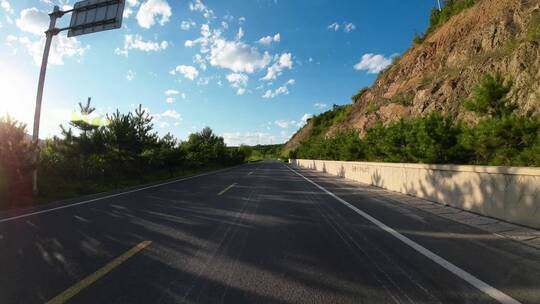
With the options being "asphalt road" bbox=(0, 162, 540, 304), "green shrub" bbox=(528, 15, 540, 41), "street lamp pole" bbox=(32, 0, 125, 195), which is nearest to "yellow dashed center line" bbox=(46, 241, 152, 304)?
"asphalt road" bbox=(0, 162, 540, 304)

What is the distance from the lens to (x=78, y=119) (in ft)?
76.3

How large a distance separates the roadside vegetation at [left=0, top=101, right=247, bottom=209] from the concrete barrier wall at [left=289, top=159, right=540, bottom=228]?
1310 cm

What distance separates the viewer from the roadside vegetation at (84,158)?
506 inches

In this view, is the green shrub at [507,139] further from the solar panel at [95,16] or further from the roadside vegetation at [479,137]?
the solar panel at [95,16]

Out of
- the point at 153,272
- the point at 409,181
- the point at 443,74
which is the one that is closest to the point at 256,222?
the point at 153,272

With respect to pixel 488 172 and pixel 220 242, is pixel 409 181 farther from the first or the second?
pixel 220 242

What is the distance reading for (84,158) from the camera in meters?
20.4

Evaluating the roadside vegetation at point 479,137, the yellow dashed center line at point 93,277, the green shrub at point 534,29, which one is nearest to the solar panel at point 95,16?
the yellow dashed center line at point 93,277

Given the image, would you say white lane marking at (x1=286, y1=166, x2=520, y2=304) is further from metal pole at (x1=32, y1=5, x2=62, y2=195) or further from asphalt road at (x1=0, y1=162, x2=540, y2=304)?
metal pole at (x1=32, y1=5, x2=62, y2=195)

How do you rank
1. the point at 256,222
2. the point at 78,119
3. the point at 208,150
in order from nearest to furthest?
the point at 256,222 → the point at 78,119 → the point at 208,150

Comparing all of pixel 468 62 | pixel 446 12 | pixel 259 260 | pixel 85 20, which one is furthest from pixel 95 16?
pixel 446 12

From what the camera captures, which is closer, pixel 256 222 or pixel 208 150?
pixel 256 222

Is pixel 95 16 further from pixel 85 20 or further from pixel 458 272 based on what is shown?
pixel 458 272

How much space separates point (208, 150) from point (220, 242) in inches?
1825
